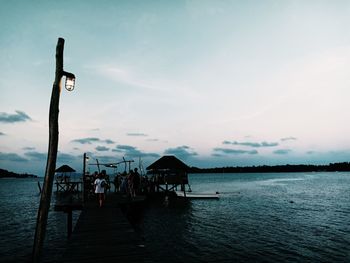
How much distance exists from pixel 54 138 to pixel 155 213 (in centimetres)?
1682

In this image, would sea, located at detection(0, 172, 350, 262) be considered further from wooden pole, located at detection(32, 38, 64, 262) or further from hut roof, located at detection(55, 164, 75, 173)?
hut roof, located at detection(55, 164, 75, 173)

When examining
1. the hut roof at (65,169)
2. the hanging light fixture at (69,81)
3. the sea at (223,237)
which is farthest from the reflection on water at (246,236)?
the hut roof at (65,169)

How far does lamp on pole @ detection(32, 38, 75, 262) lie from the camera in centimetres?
566

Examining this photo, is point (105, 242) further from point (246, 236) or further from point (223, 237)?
point (246, 236)

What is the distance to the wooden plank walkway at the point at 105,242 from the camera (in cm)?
688

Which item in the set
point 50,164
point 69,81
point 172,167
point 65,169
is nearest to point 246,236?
point 50,164

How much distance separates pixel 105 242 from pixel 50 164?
153 inches

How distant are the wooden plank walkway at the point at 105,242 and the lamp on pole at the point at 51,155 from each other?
138cm

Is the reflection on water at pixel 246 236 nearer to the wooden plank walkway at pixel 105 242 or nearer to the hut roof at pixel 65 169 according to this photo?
the wooden plank walkway at pixel 105 242

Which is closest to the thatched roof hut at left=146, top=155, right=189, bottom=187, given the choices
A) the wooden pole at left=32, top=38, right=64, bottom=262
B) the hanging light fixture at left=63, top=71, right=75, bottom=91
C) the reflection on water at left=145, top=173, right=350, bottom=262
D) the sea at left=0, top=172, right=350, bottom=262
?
the sea at left=0, top=172, right=350, bottom=262

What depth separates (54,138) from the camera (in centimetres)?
599

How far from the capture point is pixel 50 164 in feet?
19.1

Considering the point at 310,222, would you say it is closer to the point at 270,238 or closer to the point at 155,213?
the point at 270,238

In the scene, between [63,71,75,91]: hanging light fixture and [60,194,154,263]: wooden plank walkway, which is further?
[60,194,154,263]: wooden plank walkway
